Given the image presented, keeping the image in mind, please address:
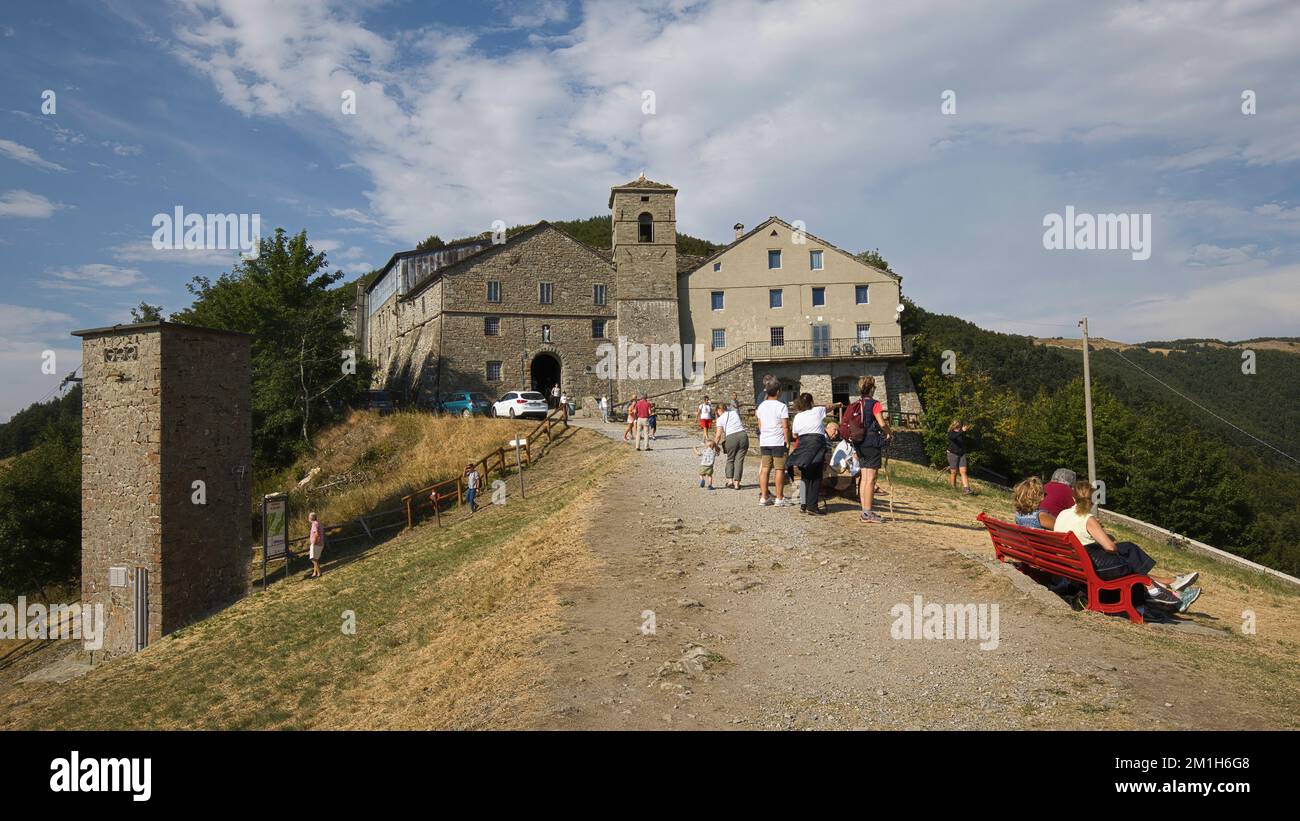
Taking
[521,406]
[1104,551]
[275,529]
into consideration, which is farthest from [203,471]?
[1104,551]

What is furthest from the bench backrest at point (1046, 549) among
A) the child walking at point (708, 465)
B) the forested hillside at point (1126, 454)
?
the forested hillside at point (1126, 454)

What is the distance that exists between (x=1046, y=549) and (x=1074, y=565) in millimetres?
404

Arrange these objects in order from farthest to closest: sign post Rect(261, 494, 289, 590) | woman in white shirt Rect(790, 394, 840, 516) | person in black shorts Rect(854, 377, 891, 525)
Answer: sign post Rect(261, 494, 289, 590) < woman in white shirt Rect(790, 394, 840, 516) < person in black shorts Rect(854, 377, 891, 525)

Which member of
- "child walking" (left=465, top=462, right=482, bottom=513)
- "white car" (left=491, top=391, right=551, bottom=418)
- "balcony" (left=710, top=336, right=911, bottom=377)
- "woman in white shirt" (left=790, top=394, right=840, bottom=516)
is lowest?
"child walking" (left=465, top=462, right=482, bottom=513)

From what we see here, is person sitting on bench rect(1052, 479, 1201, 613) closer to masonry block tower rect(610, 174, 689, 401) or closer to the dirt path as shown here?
the dirt path

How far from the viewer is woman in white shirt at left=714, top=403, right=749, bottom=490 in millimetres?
15281

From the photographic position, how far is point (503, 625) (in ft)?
32.3

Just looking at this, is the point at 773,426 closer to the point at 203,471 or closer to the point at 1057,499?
the point at 1057,499

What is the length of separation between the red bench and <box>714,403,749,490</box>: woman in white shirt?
260 inches

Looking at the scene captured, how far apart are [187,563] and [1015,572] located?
18871 mm

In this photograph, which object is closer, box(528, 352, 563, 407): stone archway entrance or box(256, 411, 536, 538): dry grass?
box(256, 411, 536, 538): dry grass

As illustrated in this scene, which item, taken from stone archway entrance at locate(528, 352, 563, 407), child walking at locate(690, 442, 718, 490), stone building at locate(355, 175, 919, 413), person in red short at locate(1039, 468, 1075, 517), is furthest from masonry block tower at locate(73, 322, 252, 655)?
stone archway entrance at locate(528, 352, 563, 407)

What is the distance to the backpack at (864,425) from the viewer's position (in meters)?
11.6

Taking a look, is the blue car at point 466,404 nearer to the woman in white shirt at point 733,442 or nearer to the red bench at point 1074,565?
the woman in white shirt at point 733,442
